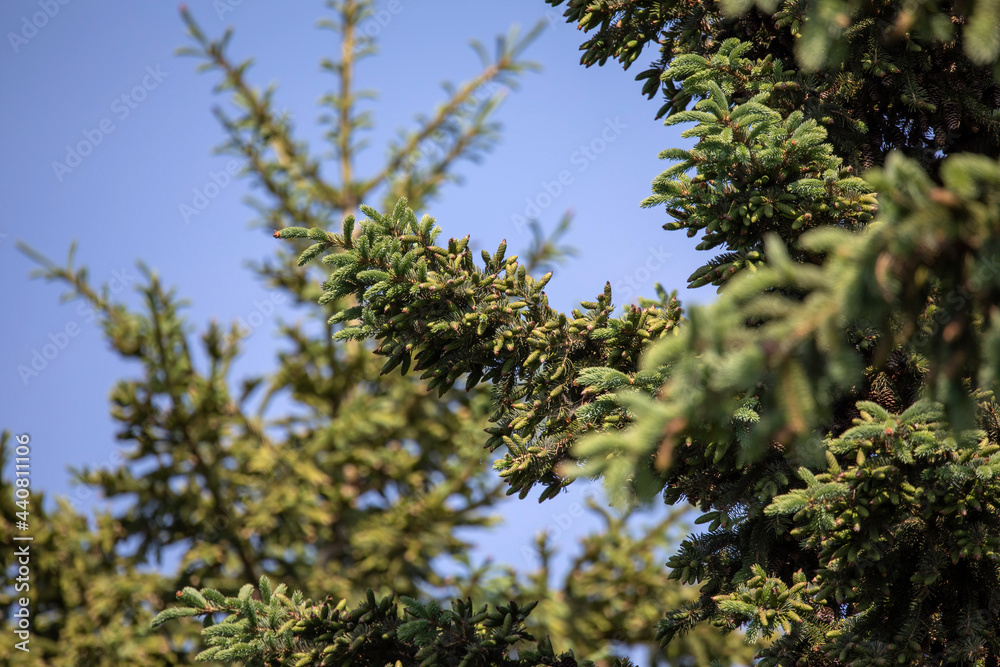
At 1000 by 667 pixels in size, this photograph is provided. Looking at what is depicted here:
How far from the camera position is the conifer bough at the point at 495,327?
3043 millimetres

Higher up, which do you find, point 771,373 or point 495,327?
point 495,327

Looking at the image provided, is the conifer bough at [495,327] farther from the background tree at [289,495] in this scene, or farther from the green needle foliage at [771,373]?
the background tree at [289,495]

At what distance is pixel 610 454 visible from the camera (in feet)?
9.50

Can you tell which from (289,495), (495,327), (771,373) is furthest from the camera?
(289,495)

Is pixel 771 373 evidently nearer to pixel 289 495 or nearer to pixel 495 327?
pixel 495 327

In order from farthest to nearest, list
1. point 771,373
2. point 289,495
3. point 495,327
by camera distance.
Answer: point 289,495 → point 495,327 → point 771,373

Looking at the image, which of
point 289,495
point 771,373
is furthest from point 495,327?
point 289,495

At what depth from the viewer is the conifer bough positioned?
304cm

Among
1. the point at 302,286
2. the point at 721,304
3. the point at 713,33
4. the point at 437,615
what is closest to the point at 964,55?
the point at 713,33

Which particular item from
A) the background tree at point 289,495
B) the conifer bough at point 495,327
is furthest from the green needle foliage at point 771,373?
the background tree at point 289,495

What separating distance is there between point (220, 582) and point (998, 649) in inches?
288

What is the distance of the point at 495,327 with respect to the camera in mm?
3236

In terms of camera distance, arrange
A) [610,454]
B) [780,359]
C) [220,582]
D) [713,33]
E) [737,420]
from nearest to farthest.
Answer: [780,359] < [737,420] < [610,454] < [713,33] < [220,582]

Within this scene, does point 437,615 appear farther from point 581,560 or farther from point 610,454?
point 581,560
